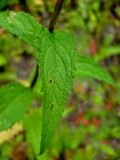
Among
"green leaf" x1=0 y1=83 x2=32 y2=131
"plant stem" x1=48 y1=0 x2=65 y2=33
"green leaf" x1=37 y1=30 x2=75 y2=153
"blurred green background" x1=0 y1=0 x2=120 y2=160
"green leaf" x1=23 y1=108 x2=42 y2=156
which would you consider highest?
"plant stem" x1=48 y1=0 x2=65 y2=33

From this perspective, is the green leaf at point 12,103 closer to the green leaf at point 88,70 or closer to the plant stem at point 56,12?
the green leaf at point 88,70

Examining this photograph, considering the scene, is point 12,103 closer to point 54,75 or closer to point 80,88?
point 54,75

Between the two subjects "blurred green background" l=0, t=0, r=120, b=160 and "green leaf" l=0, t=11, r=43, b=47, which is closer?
"green leaf" l=0, t=11, r=43, b=47

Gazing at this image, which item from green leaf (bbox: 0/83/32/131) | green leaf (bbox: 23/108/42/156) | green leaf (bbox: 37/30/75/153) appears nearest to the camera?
green leaf (bbox: 37/30/75/153)

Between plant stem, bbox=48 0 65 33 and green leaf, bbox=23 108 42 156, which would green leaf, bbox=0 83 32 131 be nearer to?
green leaf, bbox=23 108 42 156

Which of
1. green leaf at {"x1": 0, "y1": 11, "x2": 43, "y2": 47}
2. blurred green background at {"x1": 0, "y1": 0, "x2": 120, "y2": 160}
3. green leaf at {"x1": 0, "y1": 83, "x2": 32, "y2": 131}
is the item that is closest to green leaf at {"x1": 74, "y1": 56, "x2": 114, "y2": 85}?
green leaf at {"x1": 0, "y1": 83, "x2": 32, "y2": 131}

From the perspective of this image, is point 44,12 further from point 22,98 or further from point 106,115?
point 22,98
